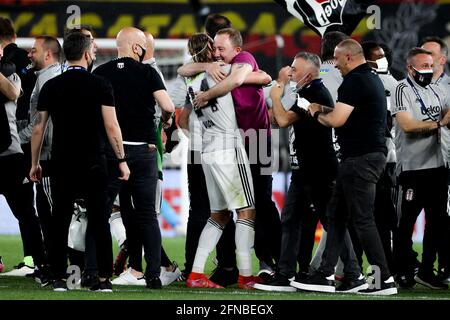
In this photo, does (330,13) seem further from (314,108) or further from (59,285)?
(59,285)

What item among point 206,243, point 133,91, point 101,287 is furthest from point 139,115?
point 101,287

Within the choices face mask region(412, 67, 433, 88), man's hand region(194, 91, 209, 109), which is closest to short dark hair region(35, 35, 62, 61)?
man's hand region(194, 91, 209, 109)

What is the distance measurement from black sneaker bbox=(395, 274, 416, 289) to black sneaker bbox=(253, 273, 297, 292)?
3.83ft

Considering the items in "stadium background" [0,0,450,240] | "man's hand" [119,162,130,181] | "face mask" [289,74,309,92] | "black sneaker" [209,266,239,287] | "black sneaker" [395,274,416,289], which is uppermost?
"stadium background" [0,0,450,240]

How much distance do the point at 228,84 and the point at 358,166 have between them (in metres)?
1.28

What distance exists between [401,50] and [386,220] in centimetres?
1074

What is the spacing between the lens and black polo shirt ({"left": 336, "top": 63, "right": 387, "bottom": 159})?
29.6ft

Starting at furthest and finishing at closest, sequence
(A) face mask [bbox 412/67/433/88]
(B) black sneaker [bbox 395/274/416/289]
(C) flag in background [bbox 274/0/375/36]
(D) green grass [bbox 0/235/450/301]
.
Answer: (C) flag in background [bbox 274/0/375/36]
(A) face mask [bbox 412/67/433/88]
(B) black sneaker [bbox 395/274/416/289]
(D) green grass [bbox 0/235/450/301]

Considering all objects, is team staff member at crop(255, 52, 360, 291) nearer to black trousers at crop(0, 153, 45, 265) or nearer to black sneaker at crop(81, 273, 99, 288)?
black sneaker at crop(81, 273, 99, 288)

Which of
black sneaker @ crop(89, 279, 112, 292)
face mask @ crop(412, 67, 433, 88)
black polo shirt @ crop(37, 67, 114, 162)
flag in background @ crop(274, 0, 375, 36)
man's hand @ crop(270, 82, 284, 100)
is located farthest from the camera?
flag in background @ crop(274, 0, 375, 36)

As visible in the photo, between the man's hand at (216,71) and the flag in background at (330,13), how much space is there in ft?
3.83

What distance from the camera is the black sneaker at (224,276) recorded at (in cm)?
986

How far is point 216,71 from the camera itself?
959 centimetres
